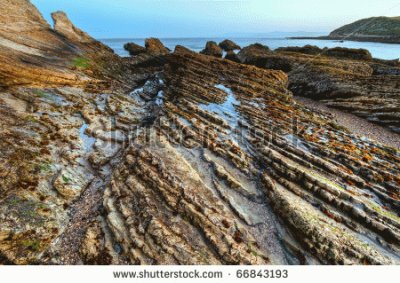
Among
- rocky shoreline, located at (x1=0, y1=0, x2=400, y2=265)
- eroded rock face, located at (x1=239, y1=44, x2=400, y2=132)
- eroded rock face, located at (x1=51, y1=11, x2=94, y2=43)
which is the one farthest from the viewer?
eroded rock face, located at (x1=51, y1=11, x2=94, y2=43)

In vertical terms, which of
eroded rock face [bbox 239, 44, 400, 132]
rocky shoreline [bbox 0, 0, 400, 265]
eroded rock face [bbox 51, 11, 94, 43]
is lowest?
rocky shoreline [bbox 0, 0, 400, 265]

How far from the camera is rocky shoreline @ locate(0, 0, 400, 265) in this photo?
1454cm

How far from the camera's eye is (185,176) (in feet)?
63.0

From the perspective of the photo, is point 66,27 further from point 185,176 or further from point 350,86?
point 350,86

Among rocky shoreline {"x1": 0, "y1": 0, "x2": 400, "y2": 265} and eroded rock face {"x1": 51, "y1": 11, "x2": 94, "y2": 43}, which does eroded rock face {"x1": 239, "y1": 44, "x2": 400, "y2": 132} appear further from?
eroded rock face {"x1": 51, "y1": 11, "x2": 94, "y2": 43}

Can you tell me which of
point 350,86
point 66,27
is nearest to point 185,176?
point 350,86

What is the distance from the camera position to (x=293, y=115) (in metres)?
31.1

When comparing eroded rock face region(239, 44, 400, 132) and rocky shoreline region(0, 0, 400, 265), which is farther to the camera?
eroded rock face region(239, 44, 400, 132)

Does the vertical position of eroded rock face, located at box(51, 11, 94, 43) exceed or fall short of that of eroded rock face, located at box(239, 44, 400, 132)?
it exceeds it

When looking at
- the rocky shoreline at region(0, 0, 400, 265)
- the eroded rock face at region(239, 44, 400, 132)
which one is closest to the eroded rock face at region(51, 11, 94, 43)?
the rocky shoreline at region(0, 0, 400, 265)

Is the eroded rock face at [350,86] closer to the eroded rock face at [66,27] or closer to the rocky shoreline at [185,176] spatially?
the rocky shoreline at [185,176]
